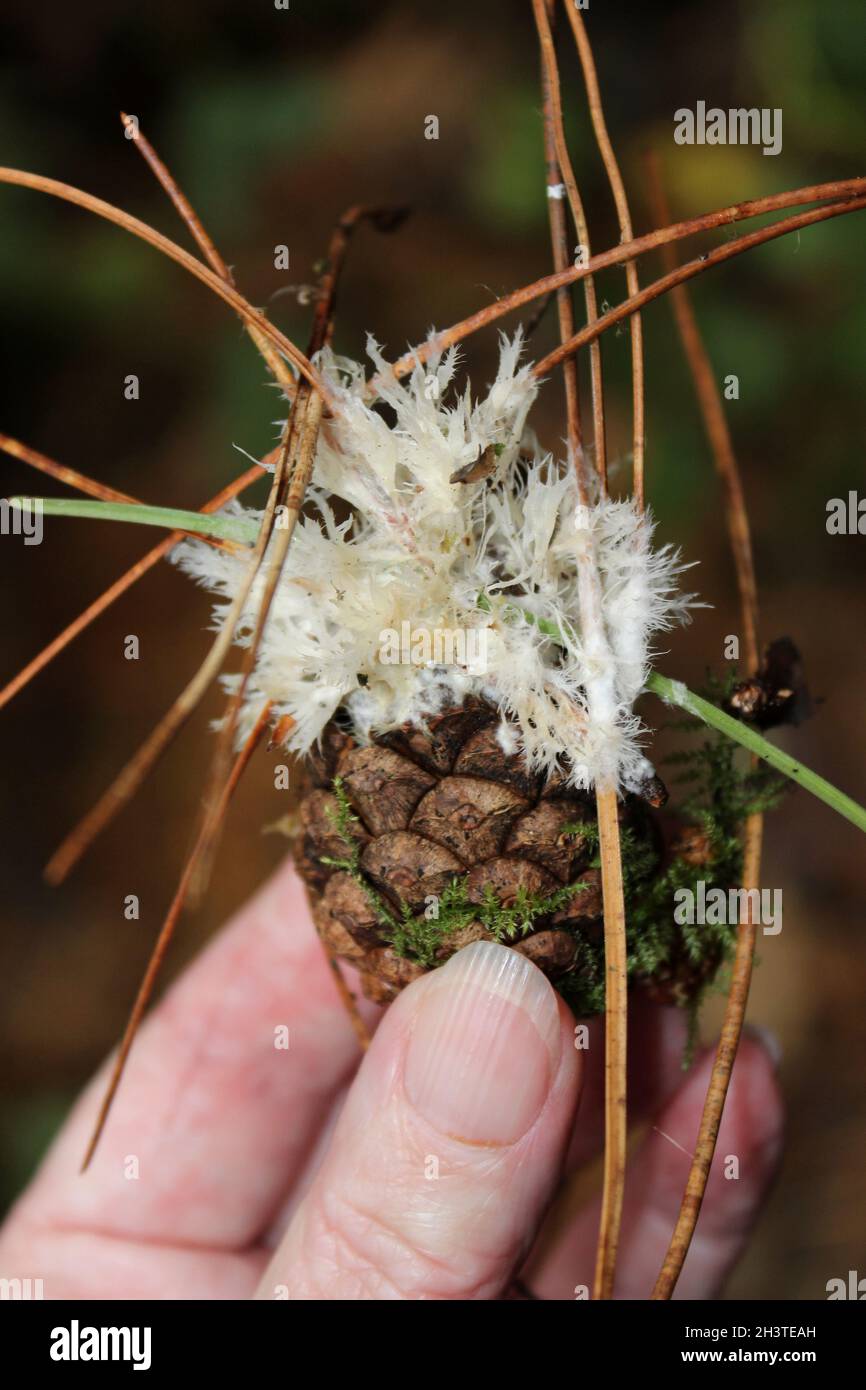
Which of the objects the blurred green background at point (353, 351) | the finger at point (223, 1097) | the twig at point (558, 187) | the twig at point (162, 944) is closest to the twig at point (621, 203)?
the twig at point (558, 187)

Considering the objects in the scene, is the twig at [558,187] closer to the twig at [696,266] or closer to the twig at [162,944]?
the twig at [696,266]

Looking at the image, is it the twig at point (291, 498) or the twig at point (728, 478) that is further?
the twig at point (728, 478)

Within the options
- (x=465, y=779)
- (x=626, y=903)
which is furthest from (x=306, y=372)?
(x=626, y=903)

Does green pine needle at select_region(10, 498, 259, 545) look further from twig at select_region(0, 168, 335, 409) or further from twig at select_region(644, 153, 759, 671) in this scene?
twig at select_region(644, 153, 759, 671)

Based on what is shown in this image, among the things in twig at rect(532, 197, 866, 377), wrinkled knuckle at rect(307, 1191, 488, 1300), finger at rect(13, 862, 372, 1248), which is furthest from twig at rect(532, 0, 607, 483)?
finger at rect(13, 862, 372, 1248)

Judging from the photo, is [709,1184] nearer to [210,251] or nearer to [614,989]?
[614,989]

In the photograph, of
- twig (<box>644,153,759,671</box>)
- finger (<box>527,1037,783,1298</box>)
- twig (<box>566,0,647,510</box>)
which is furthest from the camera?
finger (<box>527,1037,783,1298</box>)

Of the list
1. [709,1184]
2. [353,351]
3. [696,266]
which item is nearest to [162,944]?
[696,266]
